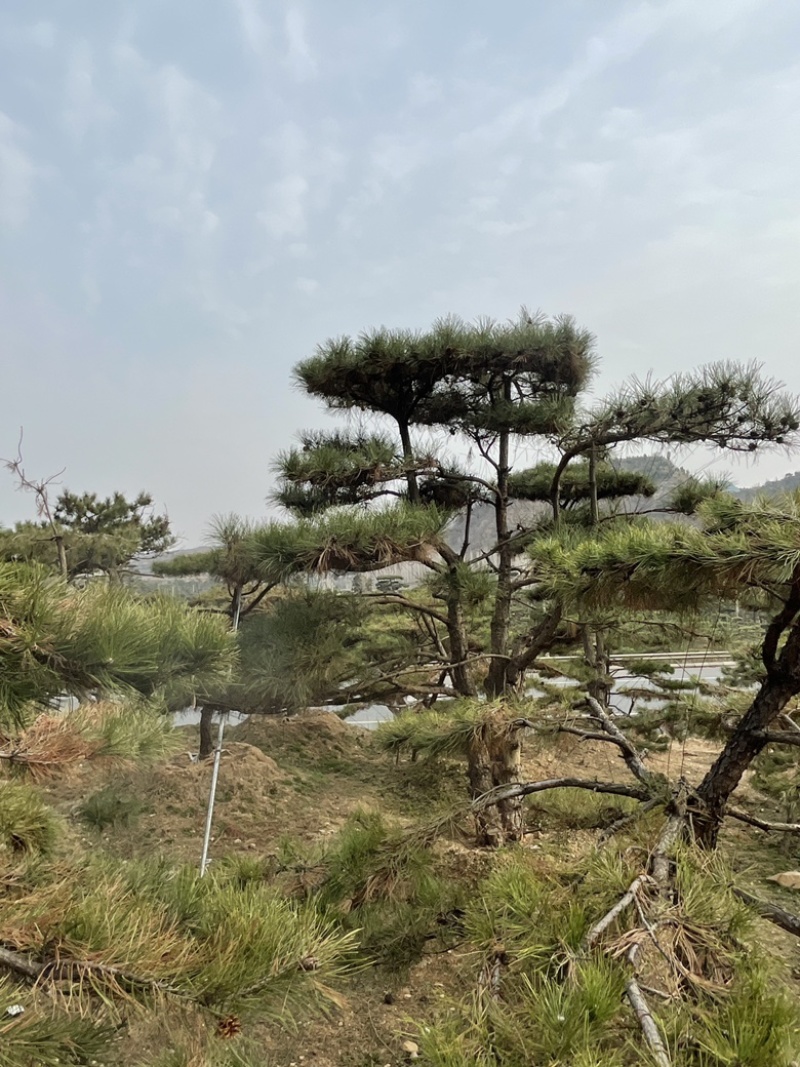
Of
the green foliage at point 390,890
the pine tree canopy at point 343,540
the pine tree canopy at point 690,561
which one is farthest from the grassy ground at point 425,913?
the pine tree canopy at point 343,540

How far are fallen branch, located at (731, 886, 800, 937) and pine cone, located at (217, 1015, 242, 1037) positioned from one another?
1.96 ft

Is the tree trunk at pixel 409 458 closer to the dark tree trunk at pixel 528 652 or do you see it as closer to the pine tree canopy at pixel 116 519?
the dark tree trunk at pixel 528 652

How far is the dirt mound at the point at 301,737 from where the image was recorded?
13.0 ft

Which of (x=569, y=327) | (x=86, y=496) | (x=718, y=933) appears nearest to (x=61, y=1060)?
(x=718, y=933)

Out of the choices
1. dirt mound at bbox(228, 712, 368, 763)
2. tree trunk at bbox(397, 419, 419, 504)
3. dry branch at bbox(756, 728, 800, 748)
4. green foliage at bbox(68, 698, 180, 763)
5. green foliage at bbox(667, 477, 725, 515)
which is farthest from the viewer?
dirt mound at bbox(228, 712, 368, 763)

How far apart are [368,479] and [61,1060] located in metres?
1.79

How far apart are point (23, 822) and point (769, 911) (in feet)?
3.89

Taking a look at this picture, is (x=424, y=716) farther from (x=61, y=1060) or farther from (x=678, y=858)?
(x=61, y=1060)

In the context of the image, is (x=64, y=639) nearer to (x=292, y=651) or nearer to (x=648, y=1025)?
(x=648, y=1025)

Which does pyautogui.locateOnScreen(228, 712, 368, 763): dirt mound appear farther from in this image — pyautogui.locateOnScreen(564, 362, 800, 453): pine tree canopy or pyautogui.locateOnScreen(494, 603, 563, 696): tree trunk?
pyautogui.locateOnScreen(564, 362, 800, 453): pine tree canopy

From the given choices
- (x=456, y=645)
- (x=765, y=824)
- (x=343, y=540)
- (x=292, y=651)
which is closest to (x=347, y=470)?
(x=343, y=540)

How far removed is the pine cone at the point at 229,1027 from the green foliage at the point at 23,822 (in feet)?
1.80

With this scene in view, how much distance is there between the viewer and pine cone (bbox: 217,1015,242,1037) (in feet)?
1.97

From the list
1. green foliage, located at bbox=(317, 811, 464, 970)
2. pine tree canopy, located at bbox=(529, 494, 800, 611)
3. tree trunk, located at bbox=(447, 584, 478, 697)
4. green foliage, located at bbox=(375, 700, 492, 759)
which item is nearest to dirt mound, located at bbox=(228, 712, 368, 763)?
tree trunk, located at bbox=(447, 584, 478, 697)
